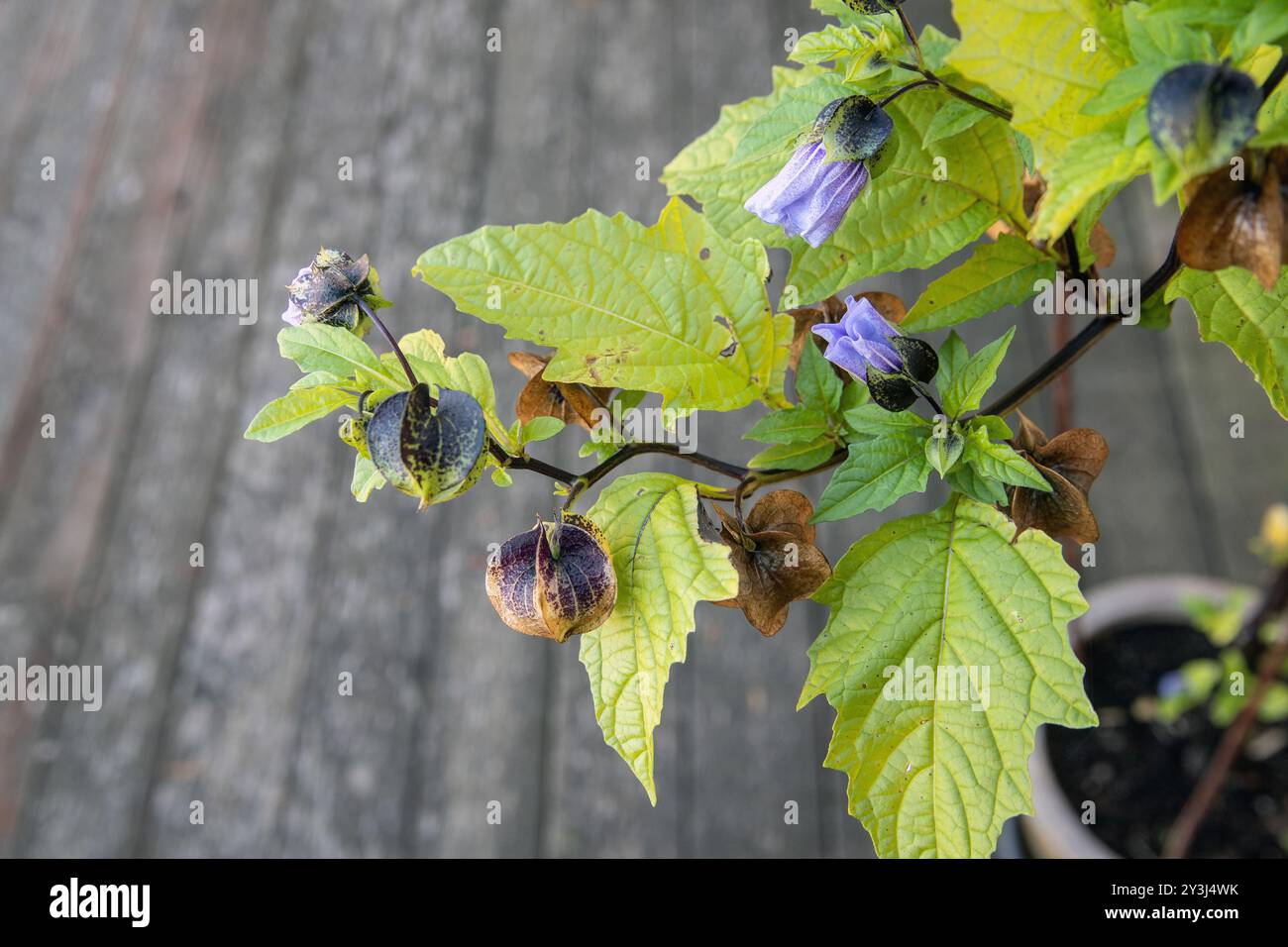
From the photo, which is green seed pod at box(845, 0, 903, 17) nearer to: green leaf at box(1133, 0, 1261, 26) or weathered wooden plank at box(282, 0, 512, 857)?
green leaf at box(1133, 0, 1261, 26)

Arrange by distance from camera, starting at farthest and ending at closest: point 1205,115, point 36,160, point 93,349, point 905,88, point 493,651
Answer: point 36,160, point 93,349, point 493,651, point 905,88, point 1205,115

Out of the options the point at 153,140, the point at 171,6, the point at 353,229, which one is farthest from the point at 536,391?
the point at 171,6

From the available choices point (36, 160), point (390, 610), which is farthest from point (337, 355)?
point (36, 160)

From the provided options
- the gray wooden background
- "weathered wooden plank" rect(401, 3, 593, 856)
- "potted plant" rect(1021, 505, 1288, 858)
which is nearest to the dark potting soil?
"potted plant" rect(1021, 505, 1288, 858)

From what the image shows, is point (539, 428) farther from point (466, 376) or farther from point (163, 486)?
point (163, 486)

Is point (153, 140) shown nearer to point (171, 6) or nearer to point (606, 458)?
point (171, 6)
